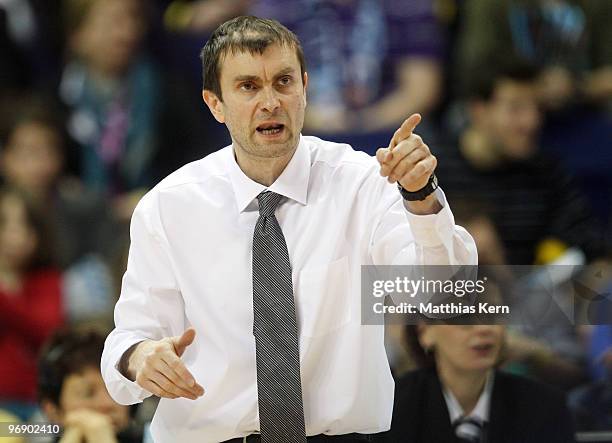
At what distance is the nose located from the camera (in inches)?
82.5

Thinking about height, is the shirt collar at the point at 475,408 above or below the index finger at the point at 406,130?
below

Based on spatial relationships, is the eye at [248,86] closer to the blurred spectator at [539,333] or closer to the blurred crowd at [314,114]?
the blurred spectator at [539,333]

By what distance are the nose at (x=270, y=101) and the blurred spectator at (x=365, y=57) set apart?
1.53m

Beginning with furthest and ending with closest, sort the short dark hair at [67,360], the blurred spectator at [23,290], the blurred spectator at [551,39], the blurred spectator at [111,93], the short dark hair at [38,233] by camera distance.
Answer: the blurred spectator at [551,39] < the blurred spectator at [111,93] < the short dark hair at [38,233] < the blurred spectator at [23,290] < the short dark hair at [67,360]

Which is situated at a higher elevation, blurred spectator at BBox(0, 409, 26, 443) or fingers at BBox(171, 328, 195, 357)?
fingers at BBox(171, 328, 195, 357)

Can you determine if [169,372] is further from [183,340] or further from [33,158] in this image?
[33,158]

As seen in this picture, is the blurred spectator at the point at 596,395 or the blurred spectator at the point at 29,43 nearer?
the blurred spectator at the point at 596,395

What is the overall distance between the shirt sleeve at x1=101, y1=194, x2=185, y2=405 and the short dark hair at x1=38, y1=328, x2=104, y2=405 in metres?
0.26

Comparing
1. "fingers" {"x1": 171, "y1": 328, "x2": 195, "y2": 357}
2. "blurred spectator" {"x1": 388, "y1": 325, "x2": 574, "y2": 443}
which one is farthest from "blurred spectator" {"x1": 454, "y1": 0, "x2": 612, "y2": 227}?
"fingers" {"x1": 171, "y1": 328, "x2": 195, "y2": 357}

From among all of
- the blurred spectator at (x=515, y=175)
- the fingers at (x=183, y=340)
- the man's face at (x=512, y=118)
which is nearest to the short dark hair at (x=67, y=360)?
the fingers at (x=183, y=340)

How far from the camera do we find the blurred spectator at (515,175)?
3.46 meters

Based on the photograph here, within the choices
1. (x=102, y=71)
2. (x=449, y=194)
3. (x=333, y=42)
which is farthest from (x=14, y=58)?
(x=449, y=194)

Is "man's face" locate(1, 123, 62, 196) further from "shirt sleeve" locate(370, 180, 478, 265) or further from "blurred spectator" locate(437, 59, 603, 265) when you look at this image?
"shirt sleeve" locate(370, 180, 478, 265)

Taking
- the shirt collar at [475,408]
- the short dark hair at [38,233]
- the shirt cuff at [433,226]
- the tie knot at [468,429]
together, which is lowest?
the tie knot at [468,429]
